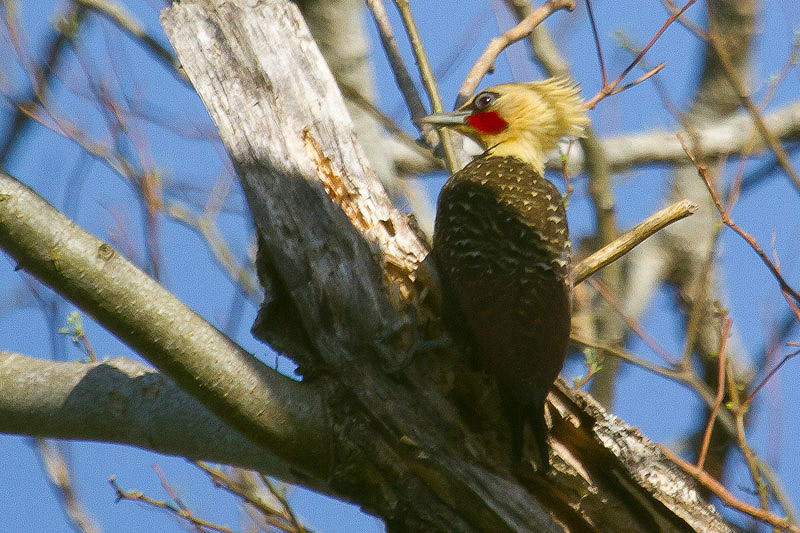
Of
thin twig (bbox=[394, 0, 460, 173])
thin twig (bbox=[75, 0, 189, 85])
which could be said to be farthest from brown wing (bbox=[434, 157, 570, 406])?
thin twig (bbox=[75, 0, 189, 85])

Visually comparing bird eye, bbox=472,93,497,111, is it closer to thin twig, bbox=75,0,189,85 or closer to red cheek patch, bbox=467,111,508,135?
red cheek patch, bbox=467,111,508,135

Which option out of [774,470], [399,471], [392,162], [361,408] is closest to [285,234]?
[361,408]

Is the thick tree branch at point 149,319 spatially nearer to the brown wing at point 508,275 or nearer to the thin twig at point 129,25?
the brown wing at point 508,275

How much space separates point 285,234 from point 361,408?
0.74 meters

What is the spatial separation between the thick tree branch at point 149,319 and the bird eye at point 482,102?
7.08 ft

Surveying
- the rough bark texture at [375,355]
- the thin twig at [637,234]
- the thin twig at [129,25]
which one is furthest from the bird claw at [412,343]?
the thin twig at [129,25]

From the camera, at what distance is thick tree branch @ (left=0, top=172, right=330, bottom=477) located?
2916 mm

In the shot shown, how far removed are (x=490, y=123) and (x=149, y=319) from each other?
247cm

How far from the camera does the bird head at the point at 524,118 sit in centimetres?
491

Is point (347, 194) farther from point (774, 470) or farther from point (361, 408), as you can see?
point (774, 470)

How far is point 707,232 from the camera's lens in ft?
29.7

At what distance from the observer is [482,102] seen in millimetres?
4934

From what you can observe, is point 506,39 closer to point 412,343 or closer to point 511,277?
point 511,277

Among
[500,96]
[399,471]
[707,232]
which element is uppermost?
[707,232]
